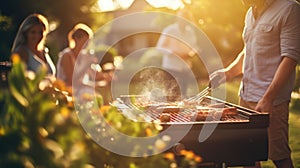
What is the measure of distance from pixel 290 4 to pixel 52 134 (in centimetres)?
316

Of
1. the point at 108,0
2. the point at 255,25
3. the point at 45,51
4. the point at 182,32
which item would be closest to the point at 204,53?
the point at 108,0

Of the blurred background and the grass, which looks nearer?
the blurred background

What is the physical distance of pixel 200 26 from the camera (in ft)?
63.4

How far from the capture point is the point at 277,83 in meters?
4.89

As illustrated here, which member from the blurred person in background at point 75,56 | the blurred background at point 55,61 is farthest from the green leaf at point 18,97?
the blurred person in background at point 75,56

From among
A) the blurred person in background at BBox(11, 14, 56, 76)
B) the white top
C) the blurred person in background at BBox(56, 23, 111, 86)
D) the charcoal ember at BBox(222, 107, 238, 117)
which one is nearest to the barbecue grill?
the charcoal ember at BBox(222, 107, 238, 117)

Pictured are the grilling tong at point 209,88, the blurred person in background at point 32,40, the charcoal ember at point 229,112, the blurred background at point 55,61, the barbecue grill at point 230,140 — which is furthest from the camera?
the blurred person in background at point 32,40

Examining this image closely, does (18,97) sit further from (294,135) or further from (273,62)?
(294,135)

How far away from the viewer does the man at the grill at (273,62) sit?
489cm

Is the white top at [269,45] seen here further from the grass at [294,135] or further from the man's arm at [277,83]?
the grass at [294,135]

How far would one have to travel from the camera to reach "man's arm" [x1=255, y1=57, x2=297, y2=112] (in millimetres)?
4883

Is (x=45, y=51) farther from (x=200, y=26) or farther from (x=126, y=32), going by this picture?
(x=126, y=32)

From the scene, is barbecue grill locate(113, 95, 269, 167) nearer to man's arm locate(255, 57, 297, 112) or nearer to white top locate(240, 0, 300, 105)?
man's arm locate(255, 57, 297, 112)

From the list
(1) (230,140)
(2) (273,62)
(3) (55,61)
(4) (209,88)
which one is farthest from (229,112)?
(3) (55,61)
